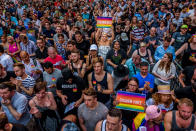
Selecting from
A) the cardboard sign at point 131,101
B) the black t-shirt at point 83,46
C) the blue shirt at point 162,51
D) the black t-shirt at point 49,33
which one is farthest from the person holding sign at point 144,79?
the black t-shirt at point 49,33

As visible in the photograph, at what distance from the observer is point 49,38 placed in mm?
6465

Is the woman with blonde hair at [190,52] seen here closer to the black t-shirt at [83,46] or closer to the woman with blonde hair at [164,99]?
the woman with blonde hair at [164,99]

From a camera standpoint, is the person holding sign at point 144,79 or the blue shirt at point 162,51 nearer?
the person holding sign at point 144,79

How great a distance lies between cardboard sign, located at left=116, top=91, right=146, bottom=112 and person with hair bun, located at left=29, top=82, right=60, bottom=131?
3.79ft

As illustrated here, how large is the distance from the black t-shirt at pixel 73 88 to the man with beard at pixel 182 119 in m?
1.63

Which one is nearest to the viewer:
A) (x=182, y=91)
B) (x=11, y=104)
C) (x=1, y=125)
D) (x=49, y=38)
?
(x=1, y=125)

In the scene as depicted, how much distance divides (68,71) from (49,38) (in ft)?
11.9

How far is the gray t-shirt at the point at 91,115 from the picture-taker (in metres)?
2.77

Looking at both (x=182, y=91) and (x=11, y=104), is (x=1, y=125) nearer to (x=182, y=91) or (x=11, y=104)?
(x=11, y=104)

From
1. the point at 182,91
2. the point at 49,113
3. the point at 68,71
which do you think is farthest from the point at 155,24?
the point at 49,113

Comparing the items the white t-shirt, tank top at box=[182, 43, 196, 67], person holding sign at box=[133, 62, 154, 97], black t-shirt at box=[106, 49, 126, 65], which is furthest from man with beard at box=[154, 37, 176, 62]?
the white t-shirt

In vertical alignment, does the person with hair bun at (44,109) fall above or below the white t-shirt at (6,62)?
below

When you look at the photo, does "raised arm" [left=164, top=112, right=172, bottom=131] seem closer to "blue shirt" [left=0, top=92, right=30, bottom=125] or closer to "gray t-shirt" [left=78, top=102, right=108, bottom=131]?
"gray t-shirt" [left=78, top=102, right=108, bottom=131]

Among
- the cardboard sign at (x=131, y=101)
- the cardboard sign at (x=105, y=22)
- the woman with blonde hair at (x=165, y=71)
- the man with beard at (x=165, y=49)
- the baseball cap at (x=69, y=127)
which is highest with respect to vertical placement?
the cardboard sign at (x=105, y=22)
